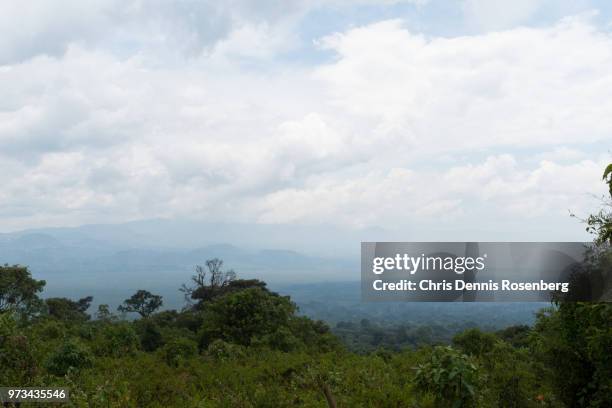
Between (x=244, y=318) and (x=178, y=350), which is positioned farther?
(x=244, y=318)

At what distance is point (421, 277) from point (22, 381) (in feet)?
29.9

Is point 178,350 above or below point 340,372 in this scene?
below

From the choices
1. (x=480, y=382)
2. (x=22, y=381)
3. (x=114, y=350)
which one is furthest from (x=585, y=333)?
(x=114, y=350)

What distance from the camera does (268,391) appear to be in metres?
10.2

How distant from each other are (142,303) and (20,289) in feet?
60.3

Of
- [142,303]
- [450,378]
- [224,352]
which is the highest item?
[450,378]

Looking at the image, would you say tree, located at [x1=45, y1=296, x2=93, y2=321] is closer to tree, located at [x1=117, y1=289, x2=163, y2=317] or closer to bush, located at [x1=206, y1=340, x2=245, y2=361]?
tree, located at [x1=117, y1=289, x2=163, y2=317]

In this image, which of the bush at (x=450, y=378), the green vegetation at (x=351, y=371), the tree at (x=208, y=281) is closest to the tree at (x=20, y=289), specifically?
the tree at (x=208, y=281)

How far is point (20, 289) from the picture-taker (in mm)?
31891

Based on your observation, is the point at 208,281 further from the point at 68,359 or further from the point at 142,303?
the point at 68,359

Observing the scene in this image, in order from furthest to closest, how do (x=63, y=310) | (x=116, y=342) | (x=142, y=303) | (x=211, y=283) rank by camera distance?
1. (x=142, y=303)
2. (x=211, y=283)
3. (x=63, y=310)
4. (x=116, y=342)

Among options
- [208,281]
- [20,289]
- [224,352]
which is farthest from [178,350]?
[208,281]

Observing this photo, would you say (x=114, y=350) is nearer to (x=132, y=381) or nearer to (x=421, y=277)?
(x=132, y=381)

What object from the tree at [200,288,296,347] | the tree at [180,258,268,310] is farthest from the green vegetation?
the tree at [180,258,268,310]
